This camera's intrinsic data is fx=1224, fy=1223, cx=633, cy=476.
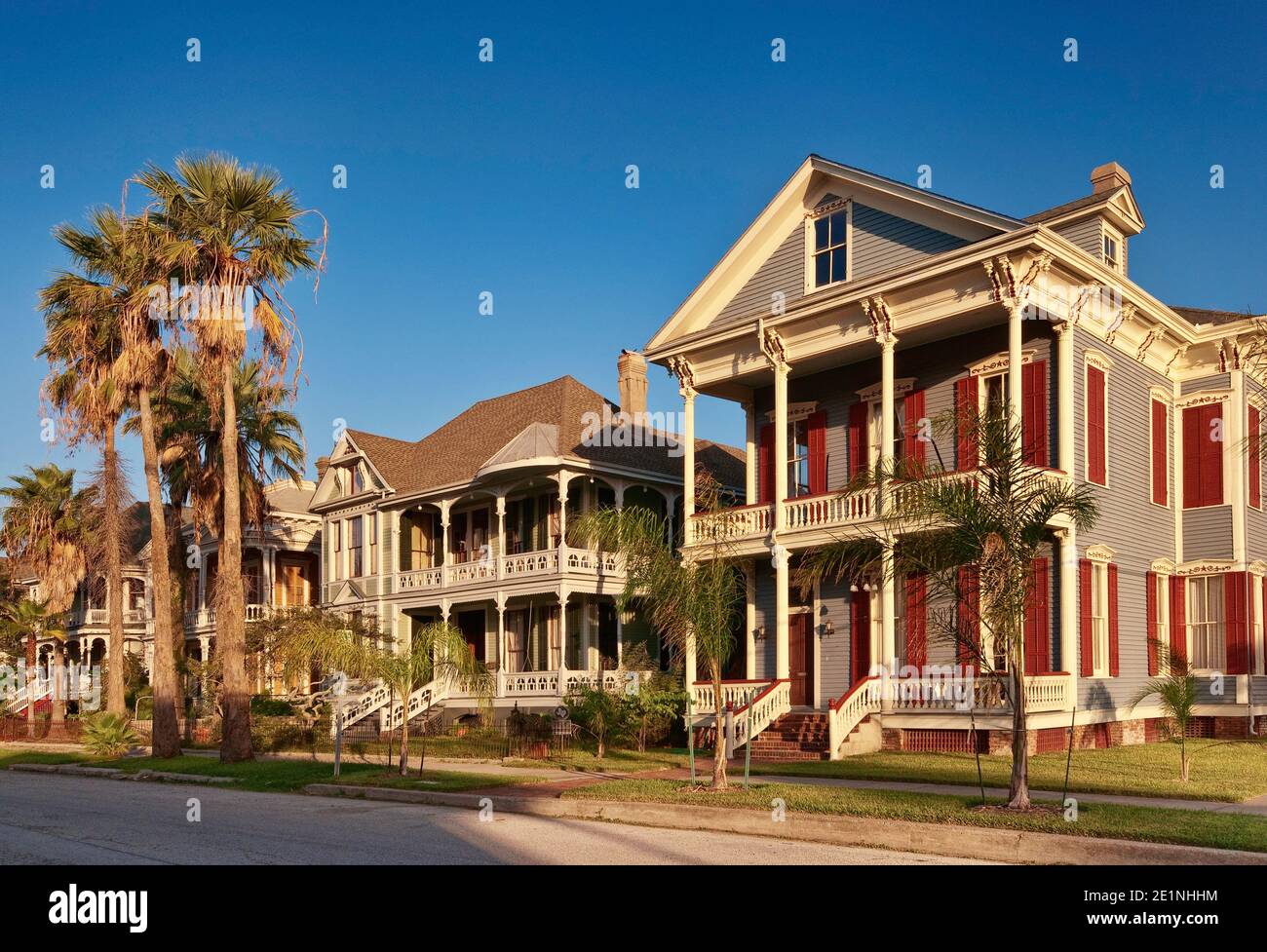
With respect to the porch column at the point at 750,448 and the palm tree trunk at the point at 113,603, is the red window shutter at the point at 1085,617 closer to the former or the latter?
the porch column at the point at 750,448

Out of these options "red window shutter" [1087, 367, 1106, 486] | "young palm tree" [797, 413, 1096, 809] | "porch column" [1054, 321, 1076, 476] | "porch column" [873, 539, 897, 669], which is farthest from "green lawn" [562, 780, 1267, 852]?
"red window shutter" [1087, 367, 1106, 486]

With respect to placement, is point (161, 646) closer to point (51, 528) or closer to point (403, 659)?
point (403, 659)

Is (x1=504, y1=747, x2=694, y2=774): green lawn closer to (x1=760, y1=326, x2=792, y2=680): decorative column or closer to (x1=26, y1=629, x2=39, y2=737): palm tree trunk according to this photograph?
(x1=760, y1=326, x2=792, y2=680): decorative column

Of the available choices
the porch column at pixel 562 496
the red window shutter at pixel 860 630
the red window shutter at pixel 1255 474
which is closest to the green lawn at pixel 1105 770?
the red window shutter at pixel 860 630

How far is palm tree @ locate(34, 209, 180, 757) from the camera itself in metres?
27.6

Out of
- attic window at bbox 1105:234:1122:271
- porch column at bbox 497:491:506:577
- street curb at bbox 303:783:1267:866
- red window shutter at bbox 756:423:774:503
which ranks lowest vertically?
street curb at bbox 303:783:1267:866

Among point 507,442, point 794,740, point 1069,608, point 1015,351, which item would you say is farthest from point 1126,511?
point 507,442

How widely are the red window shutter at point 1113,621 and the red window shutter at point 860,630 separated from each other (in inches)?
192

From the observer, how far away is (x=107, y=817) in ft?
55.0

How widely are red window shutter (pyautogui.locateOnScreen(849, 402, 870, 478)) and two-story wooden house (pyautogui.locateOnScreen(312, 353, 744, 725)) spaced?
366 inches

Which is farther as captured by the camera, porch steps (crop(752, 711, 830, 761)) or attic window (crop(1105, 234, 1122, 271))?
attic window (crop(1105, 234, 1122, 271))

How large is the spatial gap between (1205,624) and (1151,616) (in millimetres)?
1496

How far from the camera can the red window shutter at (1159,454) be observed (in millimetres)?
27312
